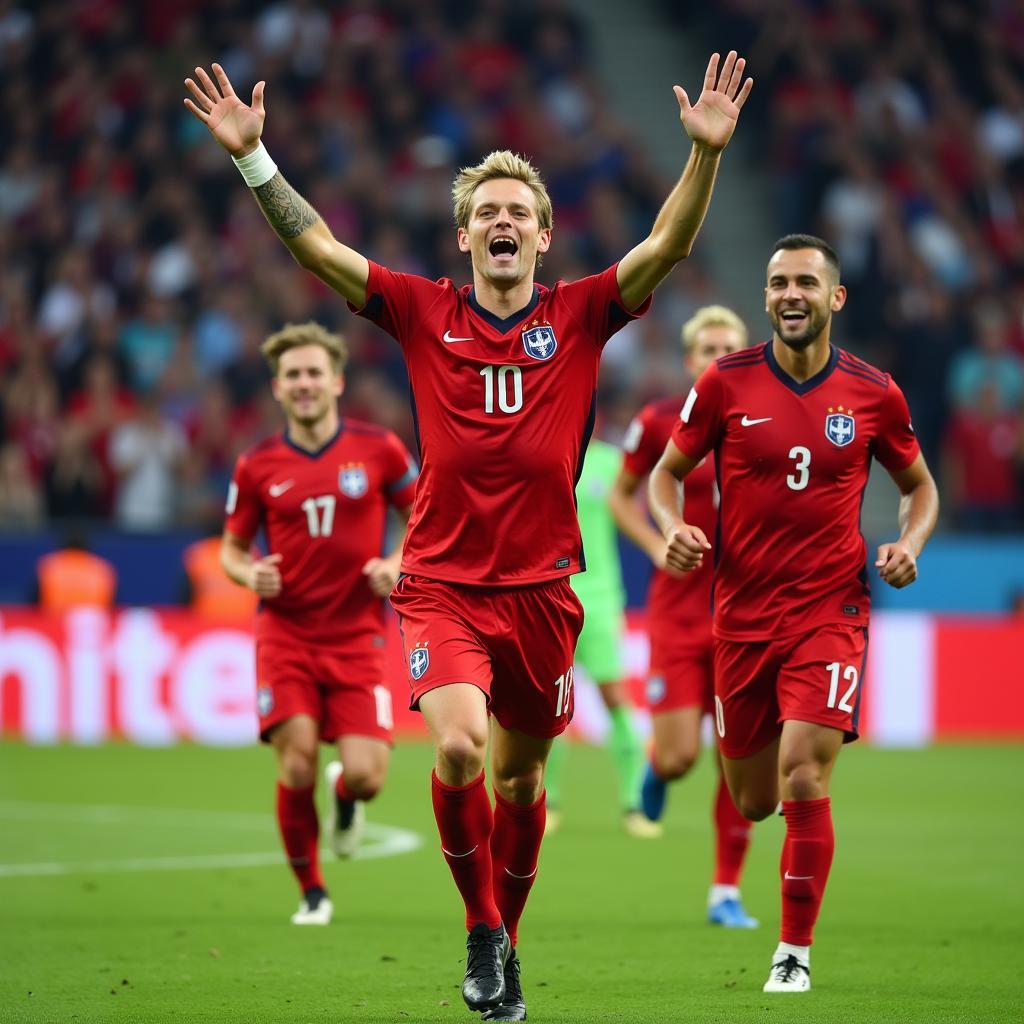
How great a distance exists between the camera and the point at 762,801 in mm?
7719

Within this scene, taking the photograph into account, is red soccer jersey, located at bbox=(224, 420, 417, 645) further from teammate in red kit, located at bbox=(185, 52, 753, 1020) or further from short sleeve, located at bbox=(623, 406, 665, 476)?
teammate in red kit, located at bbox=(185, 52, 753, 1020)

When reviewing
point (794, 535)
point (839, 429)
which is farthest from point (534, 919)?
point (839, 429)

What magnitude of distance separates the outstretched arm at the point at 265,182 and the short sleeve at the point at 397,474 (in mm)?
3001

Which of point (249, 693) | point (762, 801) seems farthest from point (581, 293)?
point (249, 693)

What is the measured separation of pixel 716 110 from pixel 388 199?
15.6 metres

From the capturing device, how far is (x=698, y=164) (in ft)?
20.8

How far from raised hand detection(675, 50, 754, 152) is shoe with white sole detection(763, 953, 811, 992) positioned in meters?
2.87

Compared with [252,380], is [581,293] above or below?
below

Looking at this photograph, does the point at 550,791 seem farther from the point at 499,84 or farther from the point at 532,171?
the point at 499,84

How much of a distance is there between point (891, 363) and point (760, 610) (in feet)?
44.6

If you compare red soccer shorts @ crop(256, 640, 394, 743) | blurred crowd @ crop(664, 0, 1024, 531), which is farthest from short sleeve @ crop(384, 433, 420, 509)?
blurred crowd @ crop(664, 0, 1024, 531)

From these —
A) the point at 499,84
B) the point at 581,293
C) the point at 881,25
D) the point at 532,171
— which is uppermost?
the point at 881,25

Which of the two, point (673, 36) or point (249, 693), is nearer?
point (249, 693)

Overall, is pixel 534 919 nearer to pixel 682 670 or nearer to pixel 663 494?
pixel 682 670
